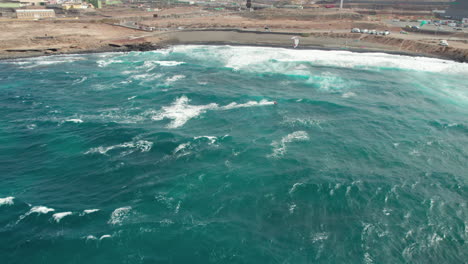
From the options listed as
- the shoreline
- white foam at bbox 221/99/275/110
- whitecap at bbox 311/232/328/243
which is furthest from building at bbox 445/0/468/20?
whitecap at bbox 311/232/328/243

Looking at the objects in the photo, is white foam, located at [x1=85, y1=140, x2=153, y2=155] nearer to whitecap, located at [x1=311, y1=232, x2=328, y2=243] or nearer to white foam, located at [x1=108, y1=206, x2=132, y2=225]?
white foam, located at [x1=108, y1=206, x2=132, y2=225]

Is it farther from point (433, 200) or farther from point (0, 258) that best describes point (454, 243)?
point (0, 258)

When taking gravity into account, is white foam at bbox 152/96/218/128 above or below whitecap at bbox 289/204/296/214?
above

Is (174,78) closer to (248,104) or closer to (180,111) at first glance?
(180,111)

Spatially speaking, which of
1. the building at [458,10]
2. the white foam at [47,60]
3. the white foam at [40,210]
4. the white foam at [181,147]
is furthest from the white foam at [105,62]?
Result: the building at [458,10]

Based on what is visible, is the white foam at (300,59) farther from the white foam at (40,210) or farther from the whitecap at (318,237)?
the white foam at (40,210)

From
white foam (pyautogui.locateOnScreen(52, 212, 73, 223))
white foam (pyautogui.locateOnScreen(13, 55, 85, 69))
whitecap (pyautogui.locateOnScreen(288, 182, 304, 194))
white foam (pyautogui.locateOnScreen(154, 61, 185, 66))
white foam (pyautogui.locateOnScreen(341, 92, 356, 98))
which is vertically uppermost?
white foam (pyautogui.locateOnScreen(13, 55, 85, 69))

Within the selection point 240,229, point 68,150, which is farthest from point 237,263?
point 68,150
